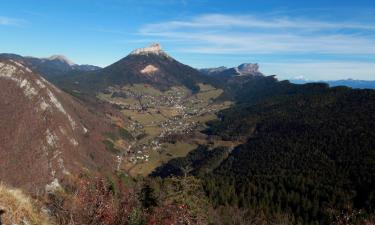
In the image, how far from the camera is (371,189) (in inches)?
7844

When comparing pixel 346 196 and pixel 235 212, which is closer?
pixel 235 212

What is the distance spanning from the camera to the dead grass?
67.4ft

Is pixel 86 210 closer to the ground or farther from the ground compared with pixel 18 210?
closer to the ground

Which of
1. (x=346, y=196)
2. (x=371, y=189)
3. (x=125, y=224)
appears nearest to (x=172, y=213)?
(x=125, y=224)

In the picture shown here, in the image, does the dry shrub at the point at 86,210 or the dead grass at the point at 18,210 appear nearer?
the dead grass at the point at 18,210

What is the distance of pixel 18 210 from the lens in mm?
21172

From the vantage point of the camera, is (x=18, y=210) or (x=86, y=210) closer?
(x=18, y=210)

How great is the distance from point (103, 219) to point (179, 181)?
48.9m

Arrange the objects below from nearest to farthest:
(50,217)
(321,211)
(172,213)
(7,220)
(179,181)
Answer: (7,220), (50,217), (172,213), (179,181), (321,211)

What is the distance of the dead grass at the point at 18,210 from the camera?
2055 centimetres

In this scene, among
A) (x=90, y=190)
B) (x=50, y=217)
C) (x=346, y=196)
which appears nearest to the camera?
(x=50, y=217)

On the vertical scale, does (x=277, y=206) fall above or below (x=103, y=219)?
below

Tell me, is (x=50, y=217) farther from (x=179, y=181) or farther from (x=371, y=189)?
(x=371, y=189)

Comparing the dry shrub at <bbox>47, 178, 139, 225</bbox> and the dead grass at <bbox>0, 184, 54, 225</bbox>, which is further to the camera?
the dry shrub at <bbox>47, 178, 139, 225</bbox>
